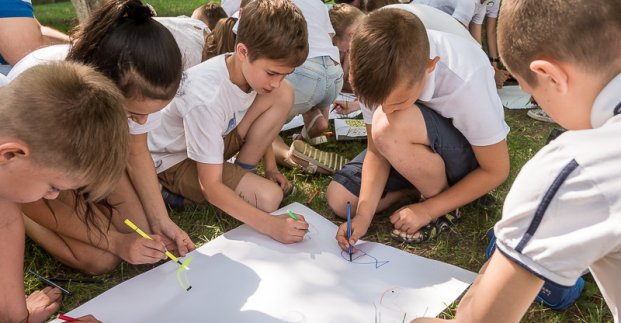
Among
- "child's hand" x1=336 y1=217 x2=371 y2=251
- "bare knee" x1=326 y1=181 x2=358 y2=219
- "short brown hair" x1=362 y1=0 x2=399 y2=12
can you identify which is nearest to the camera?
"child's hand" x1=336 y1=217 x2=371 y2=251

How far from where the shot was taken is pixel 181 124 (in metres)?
1.72

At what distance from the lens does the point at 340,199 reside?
1.72m

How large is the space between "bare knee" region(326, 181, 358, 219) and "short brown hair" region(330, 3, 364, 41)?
4.13 ft

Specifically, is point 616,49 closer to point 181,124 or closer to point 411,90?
point 411,90

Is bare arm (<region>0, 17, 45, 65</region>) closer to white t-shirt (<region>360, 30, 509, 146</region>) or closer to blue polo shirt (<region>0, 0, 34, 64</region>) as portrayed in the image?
blue polo shirt (<region>0, 0, 34, 64</region>)

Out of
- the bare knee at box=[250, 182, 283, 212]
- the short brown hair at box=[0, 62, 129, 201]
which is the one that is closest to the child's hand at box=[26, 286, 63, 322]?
the short brown hair at box=[0, 62, 129, 201]

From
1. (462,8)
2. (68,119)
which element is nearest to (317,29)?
(462,8)

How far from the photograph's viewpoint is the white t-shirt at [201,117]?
5.20ft

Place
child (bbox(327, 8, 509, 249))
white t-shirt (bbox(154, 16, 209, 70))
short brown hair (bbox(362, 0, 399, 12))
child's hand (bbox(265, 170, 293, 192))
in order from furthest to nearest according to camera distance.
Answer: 1. short brown hair (bbox(362, 0, 399, 12))
2. white t-shirt (bbox(154, 16, 209, 70))
3. child's hand (bbox(265, 170, 293, 192))
4. child (bbox(327, 8, 509, 249))

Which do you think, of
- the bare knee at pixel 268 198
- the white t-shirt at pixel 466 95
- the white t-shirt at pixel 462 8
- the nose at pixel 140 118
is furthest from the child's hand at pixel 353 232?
the white t-shirt at pixel 462 8

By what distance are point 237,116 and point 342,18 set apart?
121 centimetres

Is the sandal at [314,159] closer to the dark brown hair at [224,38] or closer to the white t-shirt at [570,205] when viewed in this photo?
the dark brown hair at [224,38]

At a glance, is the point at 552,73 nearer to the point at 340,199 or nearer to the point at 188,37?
the point at 340,199

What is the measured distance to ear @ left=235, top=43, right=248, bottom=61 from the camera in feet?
5.27
